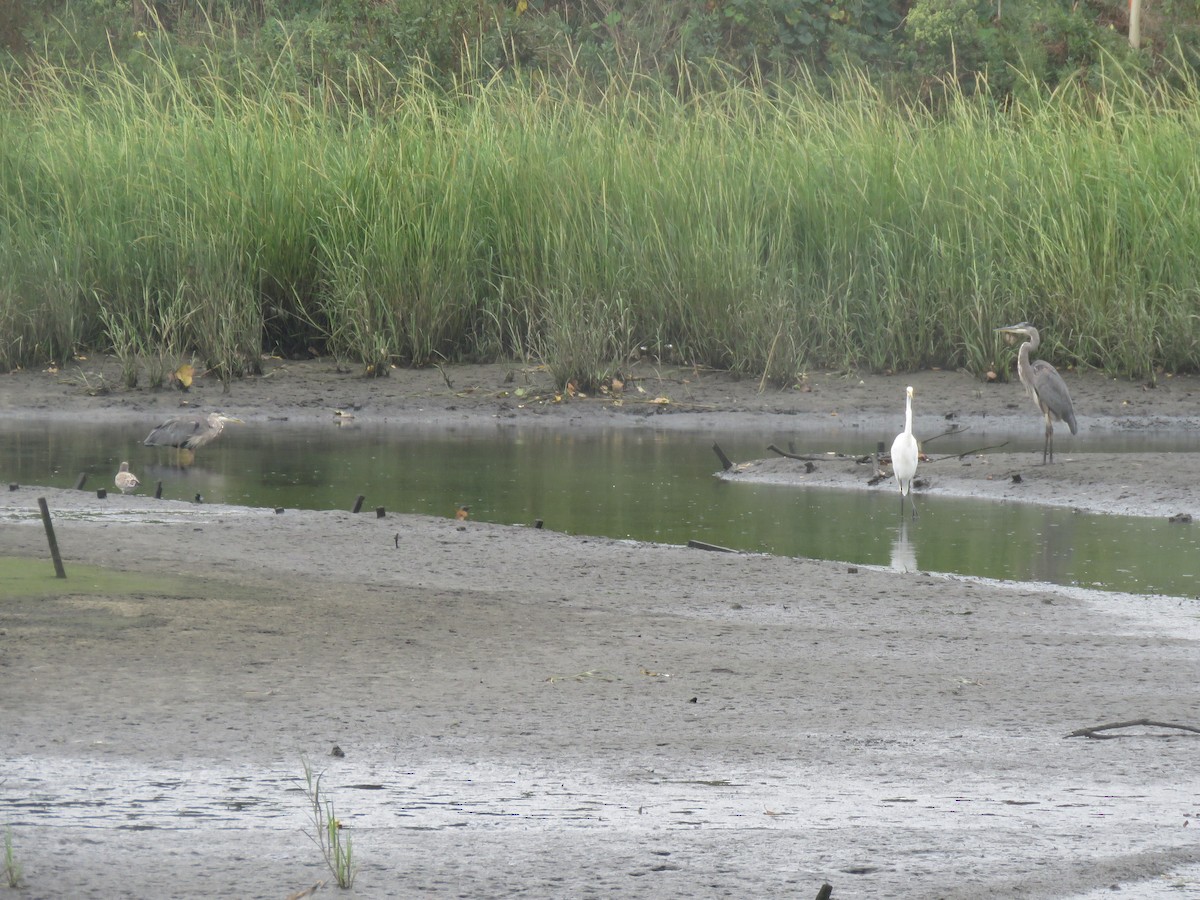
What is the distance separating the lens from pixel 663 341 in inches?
543

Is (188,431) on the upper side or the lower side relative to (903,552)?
upper

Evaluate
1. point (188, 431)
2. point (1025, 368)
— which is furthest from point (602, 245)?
point (1025, 368)

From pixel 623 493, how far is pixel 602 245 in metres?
4.33

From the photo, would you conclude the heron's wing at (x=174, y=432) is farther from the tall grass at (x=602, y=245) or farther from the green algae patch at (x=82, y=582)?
the green algae patch at (x=82, y=582)

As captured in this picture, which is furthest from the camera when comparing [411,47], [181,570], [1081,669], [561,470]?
[411,47]

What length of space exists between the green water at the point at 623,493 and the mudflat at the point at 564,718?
2.62 ft

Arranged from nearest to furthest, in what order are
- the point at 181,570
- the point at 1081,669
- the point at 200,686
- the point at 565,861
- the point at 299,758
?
the point at 565,861 < the point at 299,758 < the point at 200,686 < the point at 1081,669 < the point at 181,570

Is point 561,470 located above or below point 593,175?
below

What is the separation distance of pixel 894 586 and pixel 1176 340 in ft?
22.3

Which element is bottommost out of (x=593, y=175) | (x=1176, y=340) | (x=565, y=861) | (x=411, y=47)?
(x=565, y=861)

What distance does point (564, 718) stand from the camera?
4.70m

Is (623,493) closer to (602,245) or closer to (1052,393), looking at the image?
(1052,393)

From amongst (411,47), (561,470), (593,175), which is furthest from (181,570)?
(411,47)

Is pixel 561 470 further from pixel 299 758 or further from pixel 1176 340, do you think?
pixel 299 758
